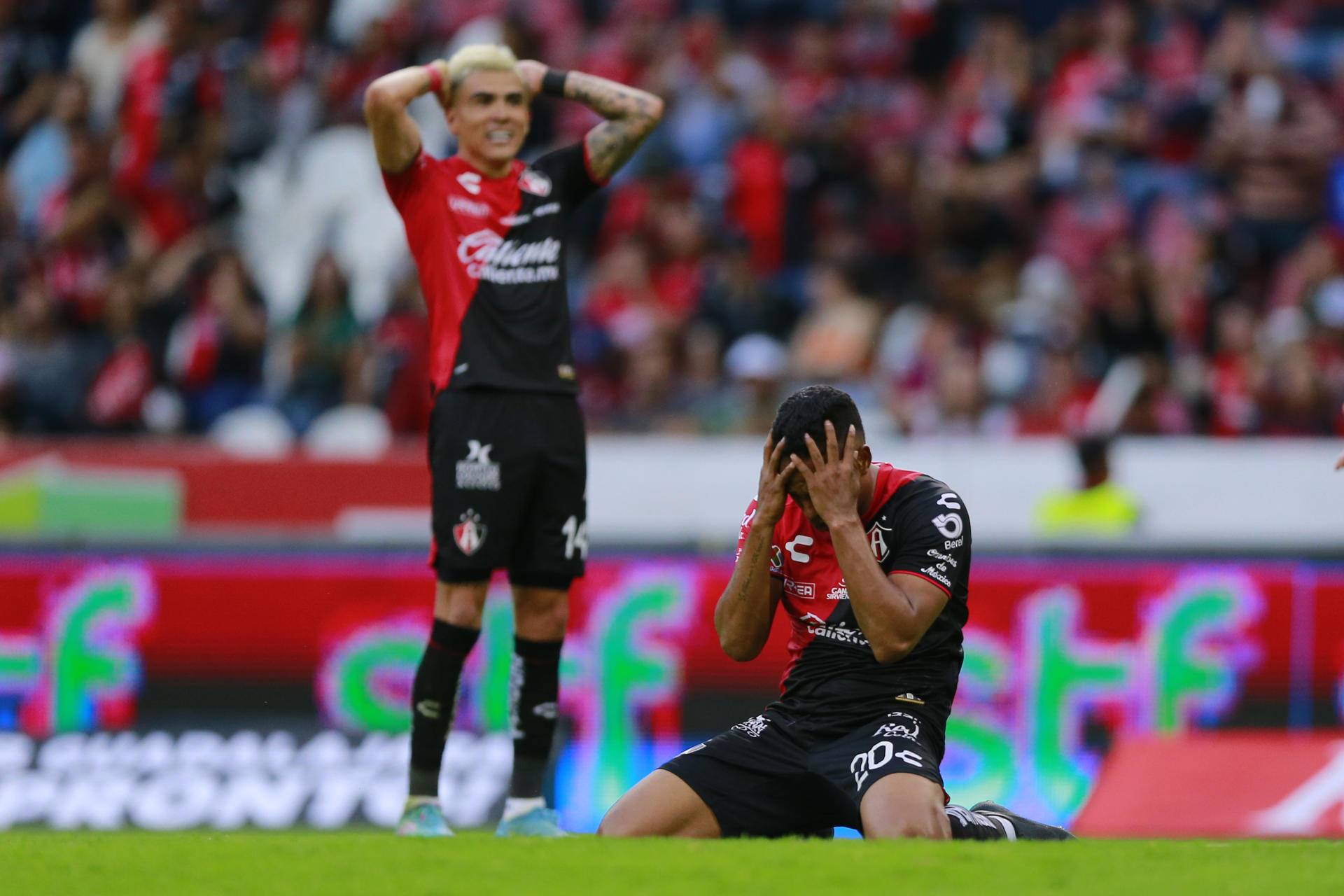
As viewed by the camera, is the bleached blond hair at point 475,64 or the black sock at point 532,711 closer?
the black sock at point 532,711

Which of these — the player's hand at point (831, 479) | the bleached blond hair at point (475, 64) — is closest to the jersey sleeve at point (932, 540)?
the player's hand at point (831, 479)

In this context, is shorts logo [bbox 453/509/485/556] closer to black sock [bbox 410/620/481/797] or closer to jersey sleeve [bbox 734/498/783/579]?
black sock [bbox 410/620/481/797]

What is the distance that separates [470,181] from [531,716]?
174cm

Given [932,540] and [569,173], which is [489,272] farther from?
[932,540]

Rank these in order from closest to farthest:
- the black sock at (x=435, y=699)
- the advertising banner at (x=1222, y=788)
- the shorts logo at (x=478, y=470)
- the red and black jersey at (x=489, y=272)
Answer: the black sock at (x=435, y=699)
the shorts logo at (x=478, y=470)
the red and black jersey at (x=489, y=272)
the advertising banner at (x=1222, y=788)

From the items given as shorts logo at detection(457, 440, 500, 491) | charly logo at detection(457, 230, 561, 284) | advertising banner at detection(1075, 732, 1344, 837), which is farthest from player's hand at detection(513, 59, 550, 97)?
advertising banner at detection(1075, 732, 1344, 837)

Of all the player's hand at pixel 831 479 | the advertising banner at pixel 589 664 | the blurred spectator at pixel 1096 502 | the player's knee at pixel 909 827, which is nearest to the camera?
the player's knee at pixel 909 827

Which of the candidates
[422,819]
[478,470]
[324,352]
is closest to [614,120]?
[478,470]

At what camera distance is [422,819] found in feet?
17.1

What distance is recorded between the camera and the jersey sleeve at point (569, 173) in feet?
18.9

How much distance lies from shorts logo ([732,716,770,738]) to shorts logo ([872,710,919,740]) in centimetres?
40

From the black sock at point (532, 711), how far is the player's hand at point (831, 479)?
46.7 inches

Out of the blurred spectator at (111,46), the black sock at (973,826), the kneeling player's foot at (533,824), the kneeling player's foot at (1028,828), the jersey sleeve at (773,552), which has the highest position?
the blurred spectator at (111,46)

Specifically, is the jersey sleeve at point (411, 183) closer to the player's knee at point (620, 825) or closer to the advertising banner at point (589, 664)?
the player's knee at point (620, 825)
